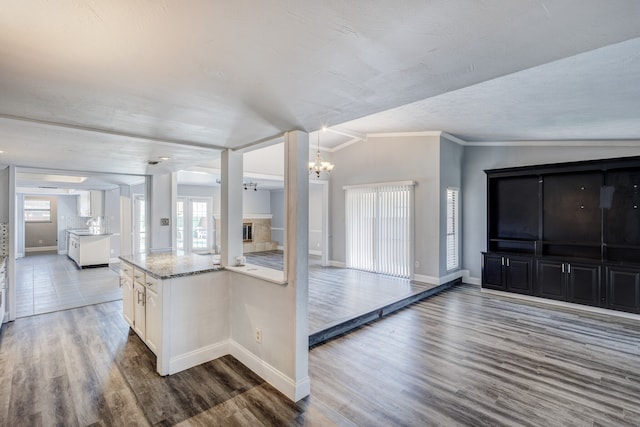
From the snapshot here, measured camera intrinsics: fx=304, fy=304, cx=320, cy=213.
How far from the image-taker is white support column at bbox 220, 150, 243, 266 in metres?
3.32

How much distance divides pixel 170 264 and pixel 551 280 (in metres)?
5.71

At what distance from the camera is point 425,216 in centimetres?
611

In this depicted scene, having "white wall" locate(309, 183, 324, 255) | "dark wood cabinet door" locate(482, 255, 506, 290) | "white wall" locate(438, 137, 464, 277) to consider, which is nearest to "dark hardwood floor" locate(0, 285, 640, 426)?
"dark wood cabinet door" locate(482, 255, 506, 290)

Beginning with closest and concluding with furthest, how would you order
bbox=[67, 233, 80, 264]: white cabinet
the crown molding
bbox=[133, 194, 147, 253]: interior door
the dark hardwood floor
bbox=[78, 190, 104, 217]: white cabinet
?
the dark hardwood floor
the crown molding
bbox=[67, 233, 80, 264]: white cabinet
bbox=[133, 194, 147, 253]: interior door
bbox=[78, 190, 104, 217]: white cabinet

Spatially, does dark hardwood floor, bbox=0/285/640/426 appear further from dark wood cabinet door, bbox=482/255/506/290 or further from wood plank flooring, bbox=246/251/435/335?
dark wood cabinet door, bbox=482/255/506/290

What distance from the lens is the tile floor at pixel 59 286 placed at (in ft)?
15.7

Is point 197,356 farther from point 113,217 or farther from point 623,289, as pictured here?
point 113,217

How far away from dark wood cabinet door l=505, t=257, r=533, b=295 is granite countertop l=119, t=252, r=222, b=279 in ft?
16.3

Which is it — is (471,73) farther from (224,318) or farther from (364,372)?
(224,318)

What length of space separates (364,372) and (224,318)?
1525mm

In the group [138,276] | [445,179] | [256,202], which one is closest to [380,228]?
[445,179]

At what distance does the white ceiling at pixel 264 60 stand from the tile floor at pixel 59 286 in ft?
9.74

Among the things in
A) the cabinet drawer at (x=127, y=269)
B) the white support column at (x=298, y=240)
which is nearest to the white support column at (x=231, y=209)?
the white support column at (x=298, y=240)

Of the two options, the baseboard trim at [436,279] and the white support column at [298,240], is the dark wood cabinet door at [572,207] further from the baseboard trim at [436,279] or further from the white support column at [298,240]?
the white support column at [298,240]
